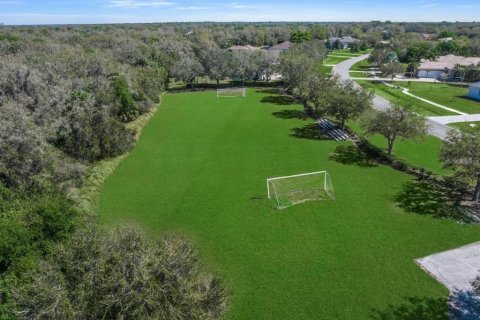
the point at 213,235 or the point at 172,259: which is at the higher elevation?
the point at 172,259

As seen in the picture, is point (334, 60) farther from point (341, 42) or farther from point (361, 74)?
point (341, 42)

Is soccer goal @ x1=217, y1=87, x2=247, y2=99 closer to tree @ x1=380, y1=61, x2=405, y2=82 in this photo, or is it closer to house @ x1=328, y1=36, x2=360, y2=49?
tree @ x1=380, y1=61, x2=405, y2=82

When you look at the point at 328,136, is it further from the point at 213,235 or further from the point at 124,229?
the point at 124,229

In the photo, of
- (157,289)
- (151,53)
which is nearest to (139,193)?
(157,289)

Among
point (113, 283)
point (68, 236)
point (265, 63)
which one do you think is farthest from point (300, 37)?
point (113, 283)

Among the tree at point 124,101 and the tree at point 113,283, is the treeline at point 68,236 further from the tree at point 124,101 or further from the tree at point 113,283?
the tree at point 124,101

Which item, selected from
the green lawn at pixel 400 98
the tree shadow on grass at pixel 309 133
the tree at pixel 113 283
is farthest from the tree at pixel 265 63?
the tree at pixel 113 283
